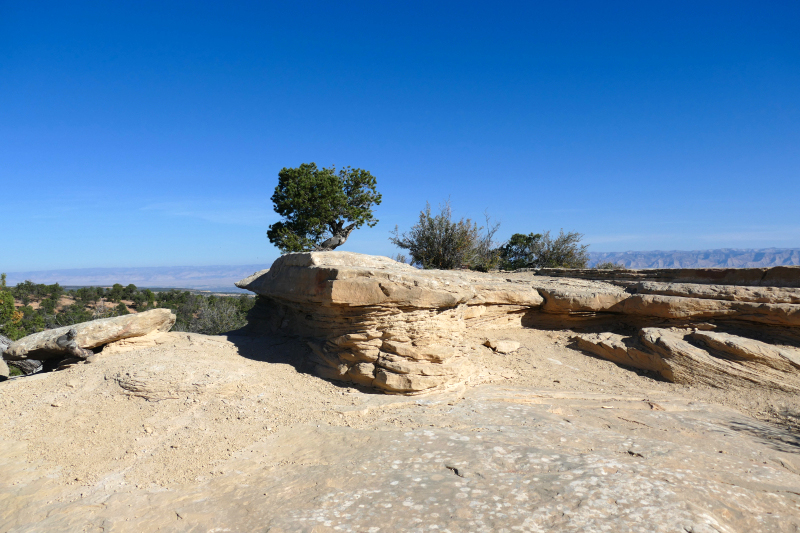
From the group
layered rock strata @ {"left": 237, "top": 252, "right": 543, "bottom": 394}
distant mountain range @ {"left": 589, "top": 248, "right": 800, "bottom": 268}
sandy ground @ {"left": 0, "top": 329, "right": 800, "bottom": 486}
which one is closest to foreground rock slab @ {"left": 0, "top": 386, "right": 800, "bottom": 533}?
sandy ground @ {"left": 0, "top": 329, "right": 800, "bottom": 486}

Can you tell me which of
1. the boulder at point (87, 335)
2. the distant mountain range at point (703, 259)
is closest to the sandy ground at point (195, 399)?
the boulder at point (87, 335)

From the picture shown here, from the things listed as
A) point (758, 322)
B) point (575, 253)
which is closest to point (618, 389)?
point (758, 322)

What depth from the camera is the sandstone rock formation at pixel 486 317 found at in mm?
6836

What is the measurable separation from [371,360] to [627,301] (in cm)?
575

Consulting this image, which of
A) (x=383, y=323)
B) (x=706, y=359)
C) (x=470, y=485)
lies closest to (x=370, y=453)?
(x=470, y=485)

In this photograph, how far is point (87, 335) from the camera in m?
7.19

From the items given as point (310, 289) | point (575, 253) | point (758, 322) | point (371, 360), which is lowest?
point (371, 360)

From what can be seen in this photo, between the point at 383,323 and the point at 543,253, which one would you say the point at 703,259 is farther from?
the point at 383,323

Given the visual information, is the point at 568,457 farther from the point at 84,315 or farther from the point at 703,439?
the point at 84,315

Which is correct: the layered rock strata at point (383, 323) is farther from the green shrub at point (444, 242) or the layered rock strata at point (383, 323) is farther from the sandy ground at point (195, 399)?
the green shrub at point (444, 242)

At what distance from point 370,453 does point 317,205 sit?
16.5 meters

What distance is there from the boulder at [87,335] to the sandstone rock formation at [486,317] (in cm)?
237

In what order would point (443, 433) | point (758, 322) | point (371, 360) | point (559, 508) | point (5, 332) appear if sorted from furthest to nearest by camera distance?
1. point (5, 332)
2. point (758, 322)
3. point (371, 360)
4. point (443, 433)
5. point (559, 508)

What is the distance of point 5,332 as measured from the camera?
19.9 meters
